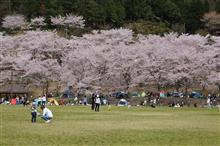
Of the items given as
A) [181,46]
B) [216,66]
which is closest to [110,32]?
[181,46]

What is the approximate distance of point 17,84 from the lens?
2116 inches

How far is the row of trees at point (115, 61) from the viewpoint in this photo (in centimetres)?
4722

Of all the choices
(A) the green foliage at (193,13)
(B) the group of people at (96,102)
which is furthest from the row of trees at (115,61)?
(B) the group of people at (96,102)

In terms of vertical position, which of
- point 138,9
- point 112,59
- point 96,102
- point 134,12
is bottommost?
point 96,102

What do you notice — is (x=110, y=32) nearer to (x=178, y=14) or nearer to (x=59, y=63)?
(x=59, y=63)

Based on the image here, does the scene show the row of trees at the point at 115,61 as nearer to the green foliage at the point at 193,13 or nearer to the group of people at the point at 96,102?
the green foliage at the point at 193,13

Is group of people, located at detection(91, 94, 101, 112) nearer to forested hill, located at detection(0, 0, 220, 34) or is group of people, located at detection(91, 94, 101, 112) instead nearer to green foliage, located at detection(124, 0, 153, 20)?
forested hill, located at detection(0, 0, 220, 34)

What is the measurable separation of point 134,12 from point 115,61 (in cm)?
2291

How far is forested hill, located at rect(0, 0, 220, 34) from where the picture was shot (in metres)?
68.2

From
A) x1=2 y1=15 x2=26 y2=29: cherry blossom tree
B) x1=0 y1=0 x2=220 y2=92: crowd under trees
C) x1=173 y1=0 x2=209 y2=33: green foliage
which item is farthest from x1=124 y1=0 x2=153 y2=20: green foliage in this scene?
x1=2 y1=15 x2=26 y2=29: cherry blossom tree

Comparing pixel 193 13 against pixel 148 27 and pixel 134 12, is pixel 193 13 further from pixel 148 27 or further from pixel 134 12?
pixel 134 12

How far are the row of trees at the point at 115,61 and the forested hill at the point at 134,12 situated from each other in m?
11.0

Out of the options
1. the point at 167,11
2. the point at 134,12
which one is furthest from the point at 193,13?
the point at 134,12

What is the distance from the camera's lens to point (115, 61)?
160 ft
